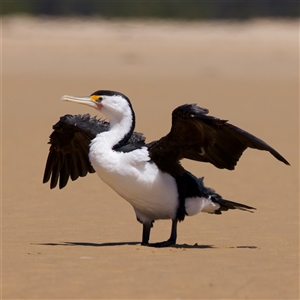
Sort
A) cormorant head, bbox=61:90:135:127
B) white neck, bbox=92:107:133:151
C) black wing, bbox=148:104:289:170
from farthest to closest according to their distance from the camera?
cormorant head, bbox=61:90:135:127
white neck, bbox=92:107:133:151
black wing, bbox=148:104:289:170

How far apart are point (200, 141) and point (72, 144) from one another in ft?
6.66

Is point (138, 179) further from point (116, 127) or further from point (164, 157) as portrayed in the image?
point (116, 127)

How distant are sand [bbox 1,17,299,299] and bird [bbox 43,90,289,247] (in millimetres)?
401

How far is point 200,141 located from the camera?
8672 mm

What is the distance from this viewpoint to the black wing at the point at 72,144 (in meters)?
9.66

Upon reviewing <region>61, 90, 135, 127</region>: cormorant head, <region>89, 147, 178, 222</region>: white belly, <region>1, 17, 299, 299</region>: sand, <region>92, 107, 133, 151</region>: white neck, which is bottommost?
<region>1, 17, 299, 299</region>: sand

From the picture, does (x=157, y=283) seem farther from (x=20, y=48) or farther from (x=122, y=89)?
(x=20, y=48)

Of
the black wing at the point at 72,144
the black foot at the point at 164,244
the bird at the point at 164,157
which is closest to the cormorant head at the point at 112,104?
the bird at the point at 164,157

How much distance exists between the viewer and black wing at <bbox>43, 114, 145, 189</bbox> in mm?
9656

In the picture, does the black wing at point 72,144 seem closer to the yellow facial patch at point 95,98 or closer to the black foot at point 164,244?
the yellow facial patch at point 95,98

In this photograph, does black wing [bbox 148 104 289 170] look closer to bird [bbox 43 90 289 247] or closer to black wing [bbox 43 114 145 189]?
bird [bbox 43 90 289 247]

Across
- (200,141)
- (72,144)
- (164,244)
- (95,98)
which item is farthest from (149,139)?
(200,141)

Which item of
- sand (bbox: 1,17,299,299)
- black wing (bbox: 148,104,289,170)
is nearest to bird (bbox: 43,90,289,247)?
black wing (bbox: 148,104,289,170)

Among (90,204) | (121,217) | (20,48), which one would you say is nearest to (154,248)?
(121,217)
